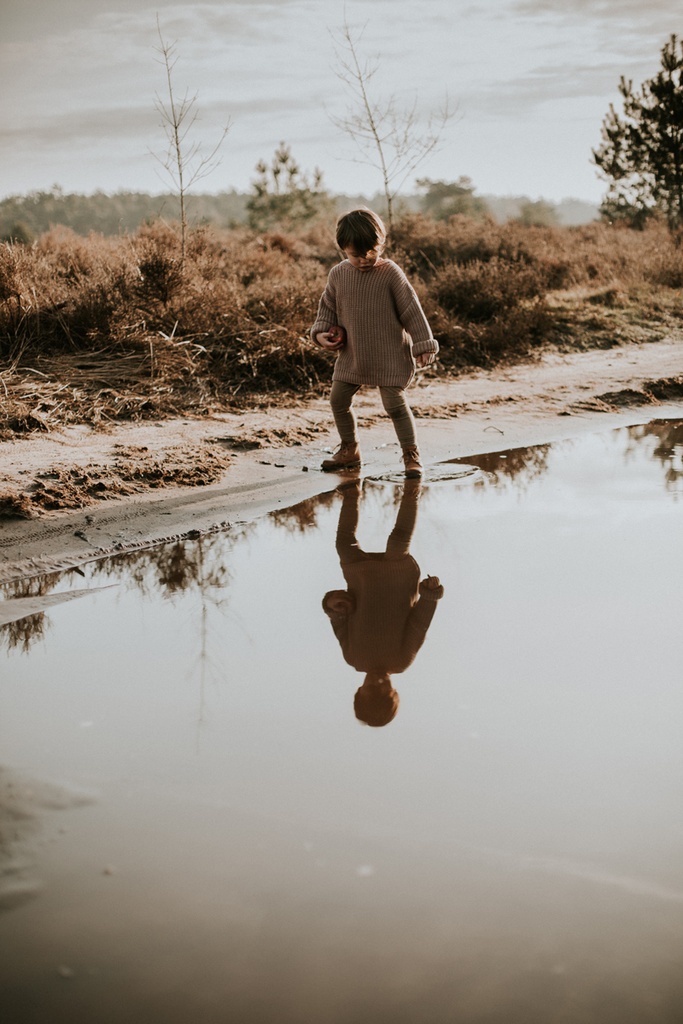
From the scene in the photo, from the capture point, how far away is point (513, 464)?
6293 millimetres

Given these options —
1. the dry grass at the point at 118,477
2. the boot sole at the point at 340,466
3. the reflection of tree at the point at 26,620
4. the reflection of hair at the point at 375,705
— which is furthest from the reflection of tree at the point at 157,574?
the boot sole at the point at 340,466

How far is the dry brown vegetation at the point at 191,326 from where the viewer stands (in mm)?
7473

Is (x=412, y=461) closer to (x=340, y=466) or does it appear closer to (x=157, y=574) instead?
(x=340, y=466)

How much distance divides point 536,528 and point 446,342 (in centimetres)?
546

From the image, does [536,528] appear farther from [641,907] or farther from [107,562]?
[641,907]

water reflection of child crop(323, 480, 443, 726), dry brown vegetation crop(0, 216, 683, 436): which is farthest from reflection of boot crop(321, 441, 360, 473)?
dry brown vegetation crop(0, 216, 683, 436)

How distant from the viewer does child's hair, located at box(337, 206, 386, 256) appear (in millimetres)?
5289

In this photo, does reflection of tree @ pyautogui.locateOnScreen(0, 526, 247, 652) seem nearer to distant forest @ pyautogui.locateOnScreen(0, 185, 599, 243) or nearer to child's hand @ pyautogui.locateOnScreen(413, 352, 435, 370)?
child's hand @ pyautogui.locateOnScreen(413, 352, 435, 370)

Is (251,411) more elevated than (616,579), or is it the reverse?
(251,411)

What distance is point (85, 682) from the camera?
321cm

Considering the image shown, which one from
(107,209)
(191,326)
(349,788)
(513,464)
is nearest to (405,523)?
(513,464)

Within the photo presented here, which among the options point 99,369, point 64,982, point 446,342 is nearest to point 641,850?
point 64,982

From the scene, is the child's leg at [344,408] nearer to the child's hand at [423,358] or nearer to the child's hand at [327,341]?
the child's hand at [327,341]

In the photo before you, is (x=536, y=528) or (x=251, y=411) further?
(x=251, y=411)
